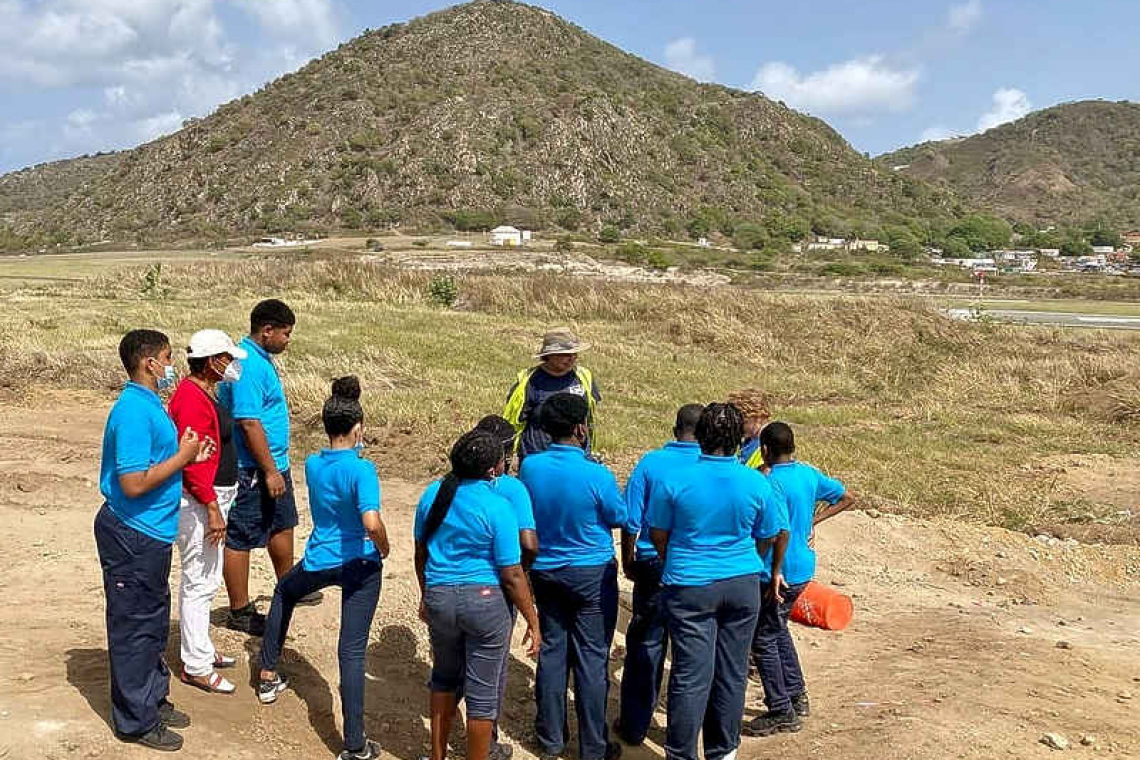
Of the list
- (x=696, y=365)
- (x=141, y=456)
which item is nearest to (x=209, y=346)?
(x=141, y=456)

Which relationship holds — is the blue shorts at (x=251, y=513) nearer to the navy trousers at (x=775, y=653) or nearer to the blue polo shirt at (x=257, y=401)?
the blue polo shirt at (x=257, y=401)

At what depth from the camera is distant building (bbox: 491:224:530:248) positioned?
61875mm

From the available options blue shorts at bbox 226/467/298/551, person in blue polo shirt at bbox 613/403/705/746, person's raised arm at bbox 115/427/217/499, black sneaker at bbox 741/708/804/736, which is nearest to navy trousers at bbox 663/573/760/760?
person in blue polo shirt at bbox 613/403/705/746

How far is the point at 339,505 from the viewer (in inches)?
167

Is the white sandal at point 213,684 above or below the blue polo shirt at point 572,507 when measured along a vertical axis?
below

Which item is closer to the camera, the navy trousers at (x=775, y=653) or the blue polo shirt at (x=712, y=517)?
the blue polo shirt at (x=712, y=517)

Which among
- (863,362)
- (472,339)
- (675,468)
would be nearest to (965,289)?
(863,362)

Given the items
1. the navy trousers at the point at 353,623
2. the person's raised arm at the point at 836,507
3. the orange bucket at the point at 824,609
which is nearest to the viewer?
the navy trousers at the point at 353,623

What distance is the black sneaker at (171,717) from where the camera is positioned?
13.7 ft

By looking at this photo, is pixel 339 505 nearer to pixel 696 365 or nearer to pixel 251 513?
pixel 251 513

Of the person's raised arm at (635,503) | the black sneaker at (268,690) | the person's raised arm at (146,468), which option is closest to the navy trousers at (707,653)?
the person's raised arm at (635,503)

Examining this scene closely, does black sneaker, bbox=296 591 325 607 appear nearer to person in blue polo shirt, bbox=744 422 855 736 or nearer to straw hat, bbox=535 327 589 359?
straw hat, bbox=535 327 589 359

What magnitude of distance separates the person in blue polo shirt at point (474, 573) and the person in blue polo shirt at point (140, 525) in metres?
1.10

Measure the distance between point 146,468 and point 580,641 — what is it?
2090mm
